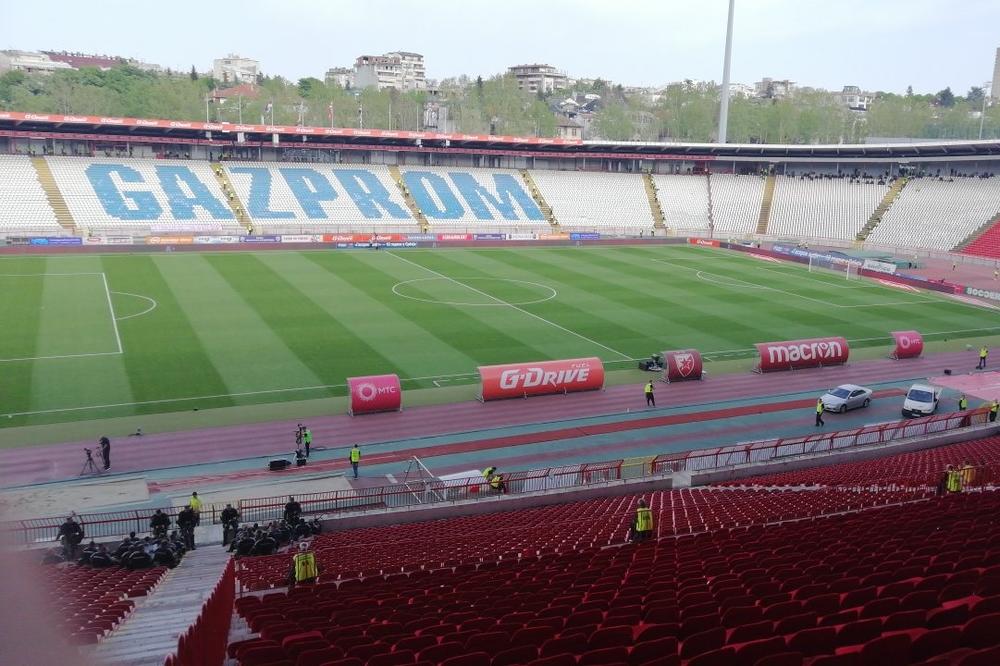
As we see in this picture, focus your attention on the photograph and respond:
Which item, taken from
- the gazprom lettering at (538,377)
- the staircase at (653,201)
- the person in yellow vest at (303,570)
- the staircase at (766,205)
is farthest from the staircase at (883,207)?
the person in yellow vest at (303,570)

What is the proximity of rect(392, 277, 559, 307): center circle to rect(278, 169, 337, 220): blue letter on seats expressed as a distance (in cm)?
2549

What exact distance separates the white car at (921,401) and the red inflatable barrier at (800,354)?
594 centimetres

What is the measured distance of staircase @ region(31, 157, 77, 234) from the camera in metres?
67.8

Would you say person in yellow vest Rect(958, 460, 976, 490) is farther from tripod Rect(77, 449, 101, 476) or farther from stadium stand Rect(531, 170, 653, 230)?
stadium stand Rect(531, 170, 653, 230)

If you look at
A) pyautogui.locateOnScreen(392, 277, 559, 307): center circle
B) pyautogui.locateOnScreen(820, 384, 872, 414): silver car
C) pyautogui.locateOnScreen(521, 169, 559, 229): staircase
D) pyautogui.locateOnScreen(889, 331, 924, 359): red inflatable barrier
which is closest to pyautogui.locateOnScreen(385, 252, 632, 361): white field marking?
pyautogui.locateOnScreen(392, 277, 559, 307): center circle

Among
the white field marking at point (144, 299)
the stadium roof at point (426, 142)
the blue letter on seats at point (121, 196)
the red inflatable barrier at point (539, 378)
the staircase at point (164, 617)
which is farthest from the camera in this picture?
the stadium roof at point (426, 142)

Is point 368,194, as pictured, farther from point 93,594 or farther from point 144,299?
point 93,594

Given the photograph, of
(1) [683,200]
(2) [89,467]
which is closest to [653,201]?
(1) [683,200]

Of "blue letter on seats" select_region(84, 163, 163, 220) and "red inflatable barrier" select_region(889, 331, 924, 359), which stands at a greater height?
"blue letter on seats" select_region(84, 163, 163, 220)

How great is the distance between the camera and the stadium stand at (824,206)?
86875 mm

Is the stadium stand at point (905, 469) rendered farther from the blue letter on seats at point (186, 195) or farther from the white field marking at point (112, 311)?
the blue letter on seats at point (186, 195)

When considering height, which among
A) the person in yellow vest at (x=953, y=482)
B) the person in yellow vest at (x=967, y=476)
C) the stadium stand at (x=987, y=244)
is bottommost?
the person in yellow vest at (x=967, y=476)

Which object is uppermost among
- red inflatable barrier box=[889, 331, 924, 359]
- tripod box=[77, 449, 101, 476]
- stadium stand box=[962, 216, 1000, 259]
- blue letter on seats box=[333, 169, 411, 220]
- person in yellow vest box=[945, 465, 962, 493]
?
blue letter on seats box=[333, 169, 411, 220]

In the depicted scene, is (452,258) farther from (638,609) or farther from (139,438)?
(638,609)
